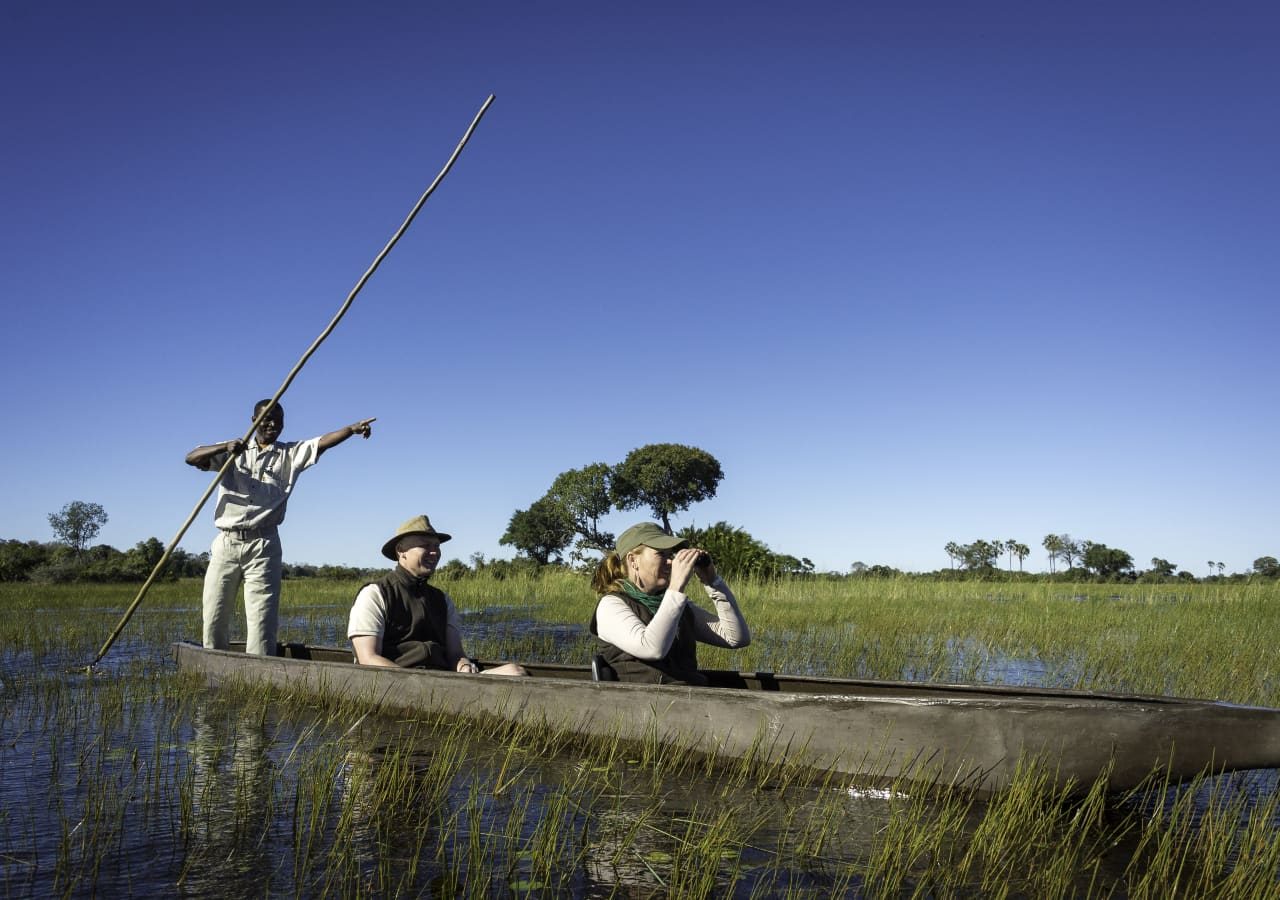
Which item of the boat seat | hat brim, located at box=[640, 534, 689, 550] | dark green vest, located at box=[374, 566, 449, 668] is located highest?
hat brim, located at box=[640, 534, 689, 550]

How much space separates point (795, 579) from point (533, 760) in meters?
17.0

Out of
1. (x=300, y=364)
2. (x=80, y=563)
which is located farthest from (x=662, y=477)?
(x=300, y=364)

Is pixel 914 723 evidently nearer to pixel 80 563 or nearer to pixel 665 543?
pixel 665 543

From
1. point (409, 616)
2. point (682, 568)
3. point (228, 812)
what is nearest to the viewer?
point (228, 812)

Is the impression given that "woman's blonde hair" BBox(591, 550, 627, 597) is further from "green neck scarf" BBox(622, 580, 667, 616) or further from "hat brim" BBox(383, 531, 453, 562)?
"hat brim" BBox(383, 531, 453, 562)

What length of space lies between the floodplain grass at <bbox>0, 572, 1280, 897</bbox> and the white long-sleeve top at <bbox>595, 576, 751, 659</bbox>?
58 cm

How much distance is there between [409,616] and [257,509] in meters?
2.06

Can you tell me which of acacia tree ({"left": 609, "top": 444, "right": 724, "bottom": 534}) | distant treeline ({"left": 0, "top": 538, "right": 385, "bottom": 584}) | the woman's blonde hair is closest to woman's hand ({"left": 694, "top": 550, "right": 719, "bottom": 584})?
the woman's blonde hair

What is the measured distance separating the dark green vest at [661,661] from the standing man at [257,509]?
3.36 meters

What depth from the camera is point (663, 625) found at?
497cm

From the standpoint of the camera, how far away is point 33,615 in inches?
603

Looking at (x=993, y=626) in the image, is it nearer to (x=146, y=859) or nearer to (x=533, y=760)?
(x=533, y=760)

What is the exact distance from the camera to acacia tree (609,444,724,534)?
144 ft

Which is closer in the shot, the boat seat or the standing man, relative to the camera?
the boat seat
